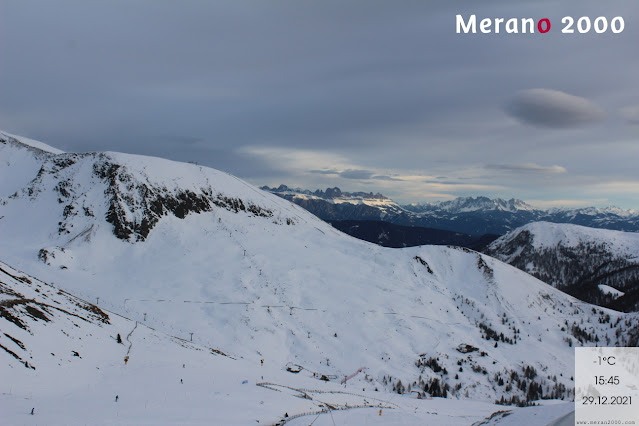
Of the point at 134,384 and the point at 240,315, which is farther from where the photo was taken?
the point at 240,315

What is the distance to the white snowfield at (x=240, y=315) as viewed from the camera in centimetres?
3048

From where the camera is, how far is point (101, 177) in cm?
9844

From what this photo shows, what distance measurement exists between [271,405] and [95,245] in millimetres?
69065

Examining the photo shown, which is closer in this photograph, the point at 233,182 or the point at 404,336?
the point at 404,336

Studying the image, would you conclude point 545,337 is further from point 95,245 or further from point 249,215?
point 95,245

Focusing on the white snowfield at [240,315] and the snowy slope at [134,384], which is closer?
the snowy slope at [134,384]

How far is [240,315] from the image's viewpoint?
6694 centimetres

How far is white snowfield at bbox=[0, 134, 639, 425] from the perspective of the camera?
100 ft

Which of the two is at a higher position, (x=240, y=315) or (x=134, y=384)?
(x=134, y=384)

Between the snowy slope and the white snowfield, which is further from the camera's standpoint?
the white snowfield

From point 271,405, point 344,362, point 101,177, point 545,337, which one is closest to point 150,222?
point 101,177

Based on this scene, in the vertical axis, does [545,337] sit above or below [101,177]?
below

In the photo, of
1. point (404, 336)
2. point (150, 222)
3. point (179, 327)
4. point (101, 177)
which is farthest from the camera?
point (101, 177)

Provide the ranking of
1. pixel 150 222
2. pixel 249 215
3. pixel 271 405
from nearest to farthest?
pixel 271 405, pixel 150 222, pixel 249 215
